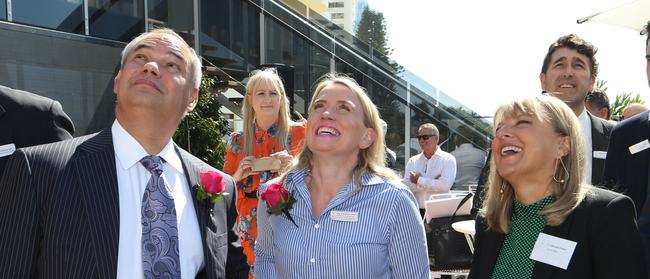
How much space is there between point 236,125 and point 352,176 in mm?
9324

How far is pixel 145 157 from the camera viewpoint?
1808 mm

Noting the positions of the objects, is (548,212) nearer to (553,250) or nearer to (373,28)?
(553,250)

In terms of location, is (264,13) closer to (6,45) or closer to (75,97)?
(75,97)

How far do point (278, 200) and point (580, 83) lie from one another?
6.88 ft

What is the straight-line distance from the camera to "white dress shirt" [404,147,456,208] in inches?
240

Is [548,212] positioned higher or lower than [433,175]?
lower

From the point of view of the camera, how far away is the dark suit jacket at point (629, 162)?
251 cm

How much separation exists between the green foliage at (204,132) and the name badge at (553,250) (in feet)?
23.4

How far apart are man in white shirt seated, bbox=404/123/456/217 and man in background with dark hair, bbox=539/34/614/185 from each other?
9.70 ft

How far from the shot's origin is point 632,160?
8.34 ft

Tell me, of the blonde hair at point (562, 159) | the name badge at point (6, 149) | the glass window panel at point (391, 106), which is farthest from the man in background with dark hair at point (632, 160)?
the glass window panel at point (391, 106)

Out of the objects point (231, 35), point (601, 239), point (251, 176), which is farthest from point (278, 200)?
point (231, 35)

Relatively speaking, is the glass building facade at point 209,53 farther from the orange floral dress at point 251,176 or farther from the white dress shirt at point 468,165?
the orange floral dress at point 251,176

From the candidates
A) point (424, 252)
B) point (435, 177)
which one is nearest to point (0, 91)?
point (424, 252)
